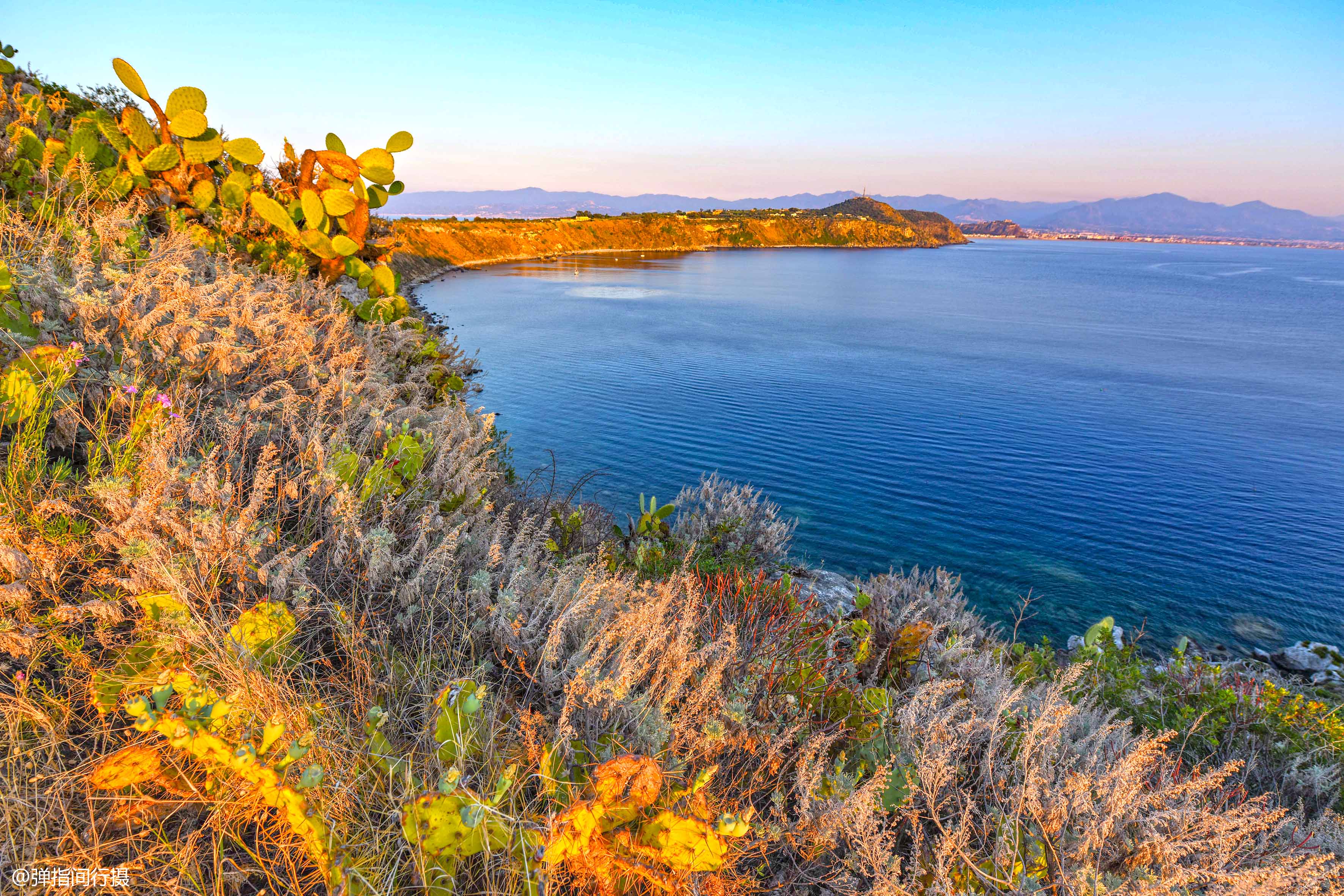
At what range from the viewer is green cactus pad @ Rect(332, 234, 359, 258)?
20.7 feet

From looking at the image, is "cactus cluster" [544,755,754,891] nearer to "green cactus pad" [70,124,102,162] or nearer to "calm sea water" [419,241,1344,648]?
"green cactus pad" [70,124,102,162]

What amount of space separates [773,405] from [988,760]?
20235 millimetres

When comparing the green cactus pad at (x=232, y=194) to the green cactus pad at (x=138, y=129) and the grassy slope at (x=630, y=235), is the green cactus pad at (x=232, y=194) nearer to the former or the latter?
the green cactus pad at (x=138, y=129)

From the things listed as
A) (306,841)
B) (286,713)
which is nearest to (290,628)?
(286,713)

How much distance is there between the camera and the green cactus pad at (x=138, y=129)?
5457 mm

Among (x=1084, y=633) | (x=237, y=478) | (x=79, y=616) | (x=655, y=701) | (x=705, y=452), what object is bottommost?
(x=1084, y=633)

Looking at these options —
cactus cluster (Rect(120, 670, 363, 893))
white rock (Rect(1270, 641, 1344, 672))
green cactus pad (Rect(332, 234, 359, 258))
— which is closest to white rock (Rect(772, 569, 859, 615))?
cactus cluster (Rect(120, 670, 363, 893))

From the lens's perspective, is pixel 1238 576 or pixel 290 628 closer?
pixel 290 628

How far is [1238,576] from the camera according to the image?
41.2 ft

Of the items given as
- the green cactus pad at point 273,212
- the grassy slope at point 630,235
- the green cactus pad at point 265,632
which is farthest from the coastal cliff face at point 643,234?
the green cactus pad at point 265,632

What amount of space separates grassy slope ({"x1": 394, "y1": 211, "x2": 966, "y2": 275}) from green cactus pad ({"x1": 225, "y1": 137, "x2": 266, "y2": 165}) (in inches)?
1828

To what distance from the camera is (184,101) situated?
546cm

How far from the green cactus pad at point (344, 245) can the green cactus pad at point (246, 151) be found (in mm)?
916

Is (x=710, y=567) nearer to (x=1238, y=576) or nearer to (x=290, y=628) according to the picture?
(x=290, y=628)
